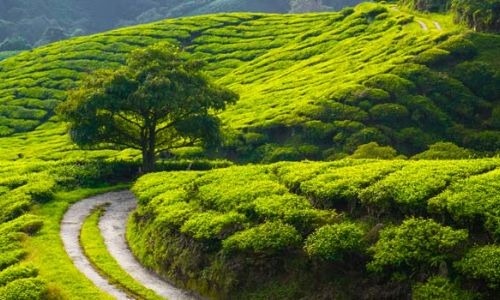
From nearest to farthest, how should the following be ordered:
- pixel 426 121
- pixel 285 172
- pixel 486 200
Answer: pixel 486 200 → pixel 285 172 → pixel 426 121

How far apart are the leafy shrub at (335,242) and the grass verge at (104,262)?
7.84 meters

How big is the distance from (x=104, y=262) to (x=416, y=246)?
1688 cm

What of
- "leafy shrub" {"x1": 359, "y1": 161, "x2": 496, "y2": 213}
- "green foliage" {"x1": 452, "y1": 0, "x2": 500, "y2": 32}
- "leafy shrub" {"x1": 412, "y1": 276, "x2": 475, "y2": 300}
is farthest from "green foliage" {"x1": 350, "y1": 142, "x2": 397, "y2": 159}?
"green foliage" {"x1": 452, "y1": 0, "x2": 500, "y2": 32}

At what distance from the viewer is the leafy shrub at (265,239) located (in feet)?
81.0

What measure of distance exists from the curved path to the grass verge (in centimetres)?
27

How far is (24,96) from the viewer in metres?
103

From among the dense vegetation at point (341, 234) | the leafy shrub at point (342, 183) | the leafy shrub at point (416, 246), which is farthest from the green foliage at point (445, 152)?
the leafy shrub at point (416, 246)

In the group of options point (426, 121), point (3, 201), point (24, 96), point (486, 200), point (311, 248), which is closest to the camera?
point (486, 200)

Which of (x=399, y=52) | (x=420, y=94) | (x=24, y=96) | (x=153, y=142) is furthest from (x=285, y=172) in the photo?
(x=24, y=96)

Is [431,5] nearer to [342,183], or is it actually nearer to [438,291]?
[342,183]

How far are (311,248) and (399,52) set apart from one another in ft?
169

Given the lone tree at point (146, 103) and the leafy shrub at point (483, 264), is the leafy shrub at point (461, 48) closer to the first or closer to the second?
the lone tree at point (146, 103)

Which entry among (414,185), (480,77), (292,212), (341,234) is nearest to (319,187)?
(292,212)

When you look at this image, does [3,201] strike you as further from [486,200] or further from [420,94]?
[420,94]
